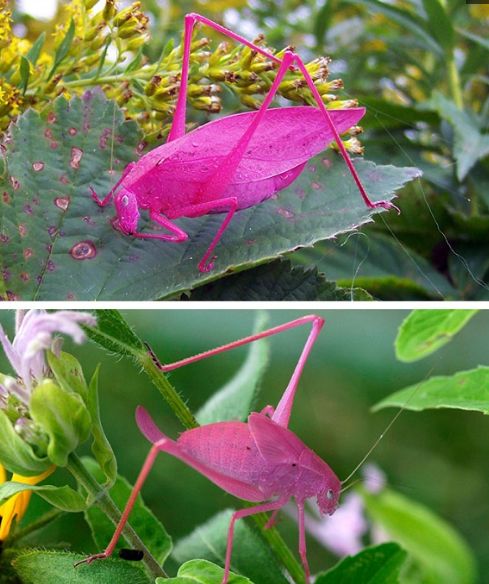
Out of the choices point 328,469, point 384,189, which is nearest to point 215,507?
point 328,469

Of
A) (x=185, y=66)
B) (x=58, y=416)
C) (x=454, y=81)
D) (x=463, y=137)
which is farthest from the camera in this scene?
(x=454, y=81)

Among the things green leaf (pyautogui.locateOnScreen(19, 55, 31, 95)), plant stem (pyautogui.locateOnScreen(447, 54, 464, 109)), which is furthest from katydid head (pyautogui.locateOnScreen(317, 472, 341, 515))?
plant stem (pyautogui.locateOnScreen(447, 54, 464, 109))

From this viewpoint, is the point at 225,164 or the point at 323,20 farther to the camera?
the point at 323,20

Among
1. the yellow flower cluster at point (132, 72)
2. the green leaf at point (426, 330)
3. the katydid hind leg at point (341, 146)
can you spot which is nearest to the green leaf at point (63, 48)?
the yellow flower cluster at point (132, 72)

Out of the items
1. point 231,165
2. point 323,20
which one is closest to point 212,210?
point 231,165

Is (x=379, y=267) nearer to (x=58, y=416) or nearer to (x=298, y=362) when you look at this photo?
(x=298, y=362)

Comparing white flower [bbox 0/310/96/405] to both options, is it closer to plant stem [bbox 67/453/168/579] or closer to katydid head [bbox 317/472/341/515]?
Result: plant stem [bbox 67/453/168/579]

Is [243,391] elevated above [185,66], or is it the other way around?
[185,66]
